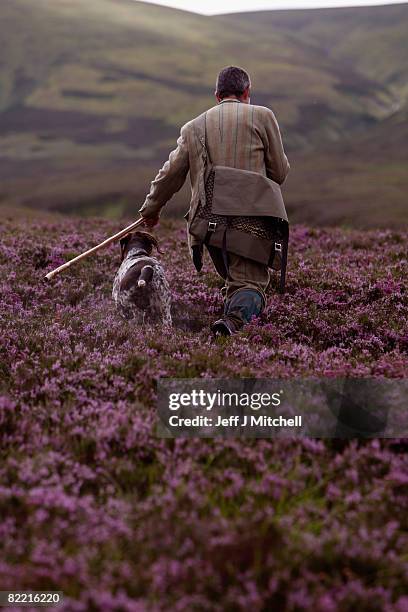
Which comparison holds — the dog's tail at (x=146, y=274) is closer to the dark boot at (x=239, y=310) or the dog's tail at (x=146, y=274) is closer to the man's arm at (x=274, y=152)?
the dark boot at (x=239, y=310)

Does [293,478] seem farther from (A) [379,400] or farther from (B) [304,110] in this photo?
(B) [304,110]

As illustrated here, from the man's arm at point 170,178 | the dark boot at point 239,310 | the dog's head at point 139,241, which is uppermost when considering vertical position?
the man's arm at point 170,178

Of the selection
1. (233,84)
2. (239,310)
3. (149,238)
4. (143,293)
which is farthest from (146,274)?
(233,84)

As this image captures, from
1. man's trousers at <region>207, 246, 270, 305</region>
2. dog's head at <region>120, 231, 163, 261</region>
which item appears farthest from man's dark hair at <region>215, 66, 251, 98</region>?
dog's head at <region>120, 231, 163, 261</region>

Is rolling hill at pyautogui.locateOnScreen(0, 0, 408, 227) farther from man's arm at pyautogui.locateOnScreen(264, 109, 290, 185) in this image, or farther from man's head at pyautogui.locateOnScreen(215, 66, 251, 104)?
man's head at pyautogui.locateOnScreen(215, 66, 251, 104)

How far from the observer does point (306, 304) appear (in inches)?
350

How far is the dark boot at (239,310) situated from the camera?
301 inches

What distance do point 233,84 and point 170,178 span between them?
1.36 meters

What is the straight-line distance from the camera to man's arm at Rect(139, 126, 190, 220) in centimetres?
820

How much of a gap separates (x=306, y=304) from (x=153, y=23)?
4661 inches

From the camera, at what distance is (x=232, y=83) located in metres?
8.08

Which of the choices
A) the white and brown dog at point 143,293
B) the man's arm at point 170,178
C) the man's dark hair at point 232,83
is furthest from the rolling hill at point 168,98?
the white and brown dog at point 143,293

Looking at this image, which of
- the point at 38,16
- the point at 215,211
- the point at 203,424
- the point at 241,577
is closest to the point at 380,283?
the point at 215,211

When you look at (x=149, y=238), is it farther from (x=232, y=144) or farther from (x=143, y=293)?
(x=232, y=144)
